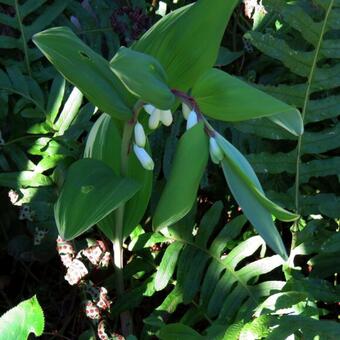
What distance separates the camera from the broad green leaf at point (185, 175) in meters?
0.90

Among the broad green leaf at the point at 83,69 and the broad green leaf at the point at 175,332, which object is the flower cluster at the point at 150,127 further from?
the broad green leaf at the point at 175,332

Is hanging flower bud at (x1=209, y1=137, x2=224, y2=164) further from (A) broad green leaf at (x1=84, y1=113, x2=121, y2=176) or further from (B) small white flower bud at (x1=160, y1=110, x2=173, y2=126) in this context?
(A) broad green leaf at (x1=84, y1=113, x2=121, y2=176)

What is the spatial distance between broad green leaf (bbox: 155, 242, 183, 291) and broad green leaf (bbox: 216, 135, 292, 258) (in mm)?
485

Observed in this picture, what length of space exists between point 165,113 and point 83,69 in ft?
0.47

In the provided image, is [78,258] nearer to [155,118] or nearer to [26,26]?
[155,118]

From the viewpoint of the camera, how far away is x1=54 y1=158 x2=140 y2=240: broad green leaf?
102cm

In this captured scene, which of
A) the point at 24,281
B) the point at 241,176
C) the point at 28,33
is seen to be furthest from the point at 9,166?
the point at 241,176

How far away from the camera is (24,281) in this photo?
162 centimetres

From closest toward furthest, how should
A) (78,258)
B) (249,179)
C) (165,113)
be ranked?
1. (249,179)
2. (165,113)
3. (78,258)

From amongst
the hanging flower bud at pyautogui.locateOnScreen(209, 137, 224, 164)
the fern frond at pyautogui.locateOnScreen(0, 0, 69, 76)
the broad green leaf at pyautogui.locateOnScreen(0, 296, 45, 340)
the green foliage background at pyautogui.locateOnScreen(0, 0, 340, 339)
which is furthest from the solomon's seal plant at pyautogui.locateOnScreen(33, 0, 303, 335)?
the fern frond at pyautogui.locateOnScreen(0, 0, 69, 76)

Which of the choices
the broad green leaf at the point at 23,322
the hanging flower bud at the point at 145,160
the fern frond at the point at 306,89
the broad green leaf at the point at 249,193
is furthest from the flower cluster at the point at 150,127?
the fern frond at the point at 306,89

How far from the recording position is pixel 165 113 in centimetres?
99

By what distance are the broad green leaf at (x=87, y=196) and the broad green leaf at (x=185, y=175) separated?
0.11 m

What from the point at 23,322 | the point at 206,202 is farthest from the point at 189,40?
the point at 206,202
